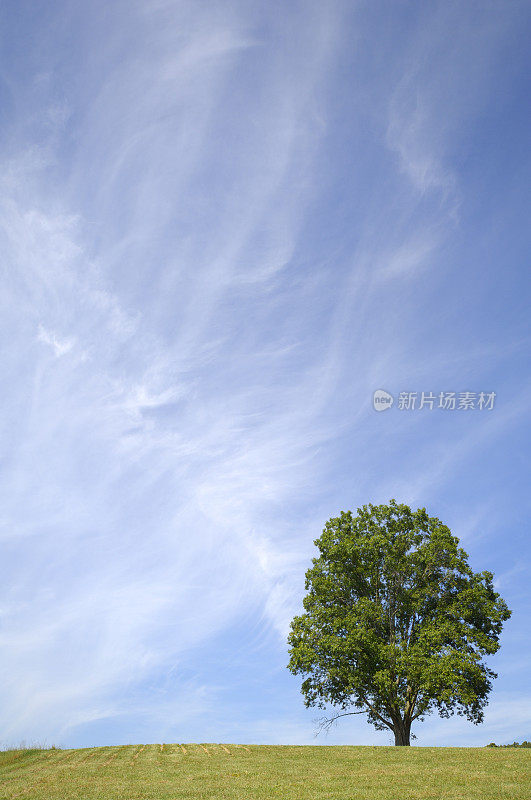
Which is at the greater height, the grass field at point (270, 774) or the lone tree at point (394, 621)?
the lone tree at point (394, 621)

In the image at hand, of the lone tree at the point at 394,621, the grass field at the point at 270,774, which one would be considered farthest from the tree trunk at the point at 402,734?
the grass field at the point at 270,774

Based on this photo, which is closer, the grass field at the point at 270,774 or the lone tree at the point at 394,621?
the grass field at the point at 270,774

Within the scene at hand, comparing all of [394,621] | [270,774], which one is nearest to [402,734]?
[394,621]

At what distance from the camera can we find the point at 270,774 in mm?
25891

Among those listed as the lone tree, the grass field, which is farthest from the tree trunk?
the grass field

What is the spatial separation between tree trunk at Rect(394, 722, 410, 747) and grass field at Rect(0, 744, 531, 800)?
7.45 m

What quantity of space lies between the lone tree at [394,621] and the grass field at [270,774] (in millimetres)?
5425

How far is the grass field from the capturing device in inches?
851

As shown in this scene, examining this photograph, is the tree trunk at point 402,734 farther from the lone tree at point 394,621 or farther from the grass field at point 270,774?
the grass field at point 270,774

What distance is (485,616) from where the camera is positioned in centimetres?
3916

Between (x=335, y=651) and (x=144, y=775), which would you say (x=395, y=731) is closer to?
(x=335, y=651)

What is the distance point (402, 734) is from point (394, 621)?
7166mm

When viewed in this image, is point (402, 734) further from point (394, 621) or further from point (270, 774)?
point (270, 774)

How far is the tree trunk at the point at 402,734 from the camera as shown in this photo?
39.0 metres
